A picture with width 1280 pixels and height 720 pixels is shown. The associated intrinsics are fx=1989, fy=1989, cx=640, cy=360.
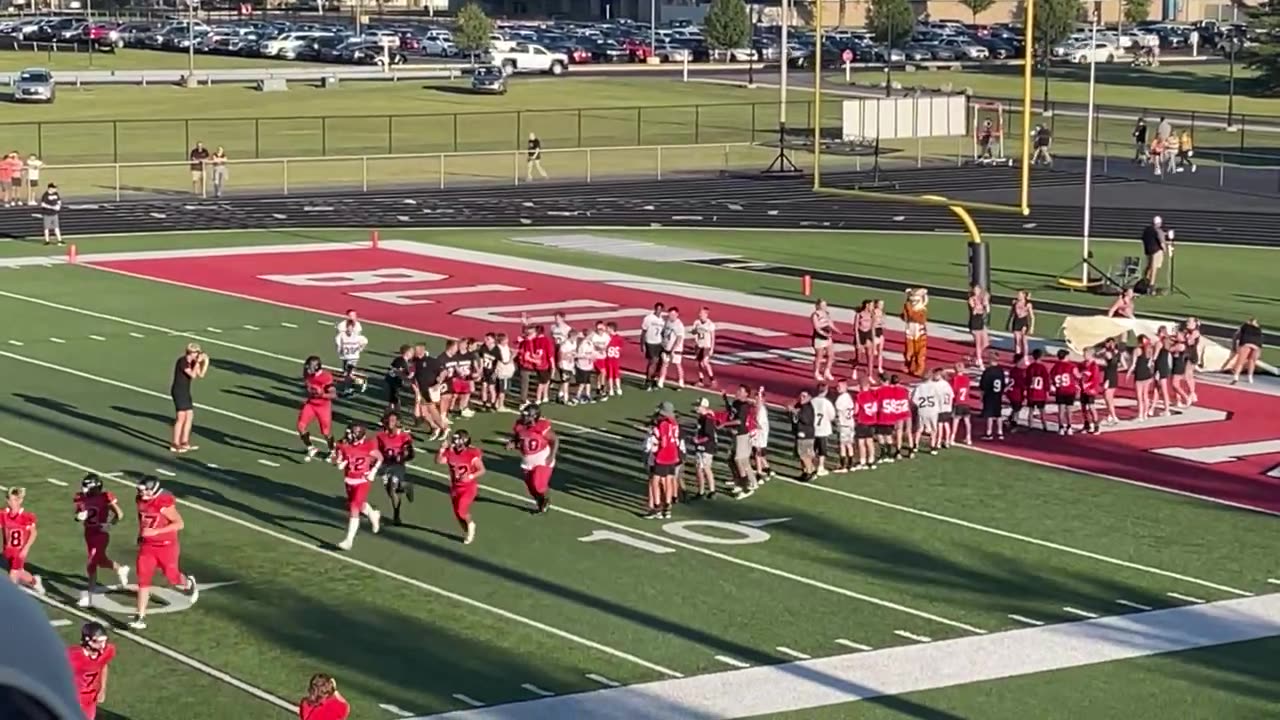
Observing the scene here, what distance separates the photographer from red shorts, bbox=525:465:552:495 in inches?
752

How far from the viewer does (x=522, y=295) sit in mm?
34781

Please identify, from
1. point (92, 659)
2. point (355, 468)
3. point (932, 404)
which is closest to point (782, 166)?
point (932, 404)

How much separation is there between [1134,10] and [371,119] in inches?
2665

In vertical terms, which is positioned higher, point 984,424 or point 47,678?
point 47,678

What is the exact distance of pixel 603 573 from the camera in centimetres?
1717

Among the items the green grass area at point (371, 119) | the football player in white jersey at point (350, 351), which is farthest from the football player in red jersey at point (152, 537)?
the green grass area at point (371, 119)

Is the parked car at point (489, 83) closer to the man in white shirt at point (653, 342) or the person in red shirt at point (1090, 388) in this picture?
the man in white shirt at point (653, 342)

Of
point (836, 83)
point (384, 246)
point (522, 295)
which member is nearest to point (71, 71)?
point (836, 83)

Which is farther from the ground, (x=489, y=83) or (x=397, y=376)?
(x=489, y=83)

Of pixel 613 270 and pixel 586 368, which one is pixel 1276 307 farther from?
pixel 586 368

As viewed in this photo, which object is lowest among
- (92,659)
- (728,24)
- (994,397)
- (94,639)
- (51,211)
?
(994,397)

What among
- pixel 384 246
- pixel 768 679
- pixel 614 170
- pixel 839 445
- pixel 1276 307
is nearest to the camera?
pixel 768 679

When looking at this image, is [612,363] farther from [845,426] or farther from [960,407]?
[845,426]

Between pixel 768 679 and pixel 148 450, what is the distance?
10549 mm
